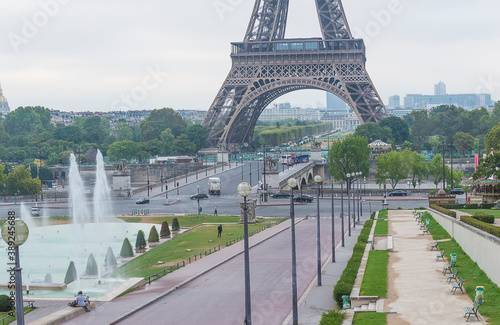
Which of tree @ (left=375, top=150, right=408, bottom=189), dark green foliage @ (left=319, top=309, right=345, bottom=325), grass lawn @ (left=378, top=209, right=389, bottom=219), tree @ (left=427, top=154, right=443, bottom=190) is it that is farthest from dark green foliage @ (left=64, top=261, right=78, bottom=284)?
tree @ (left=427, top=154, right=443, bottom=190)

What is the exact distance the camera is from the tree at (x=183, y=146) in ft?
485

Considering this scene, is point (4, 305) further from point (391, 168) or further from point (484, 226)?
point (391, 168)

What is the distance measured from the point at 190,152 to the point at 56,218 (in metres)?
79.8

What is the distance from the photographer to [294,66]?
13250cm

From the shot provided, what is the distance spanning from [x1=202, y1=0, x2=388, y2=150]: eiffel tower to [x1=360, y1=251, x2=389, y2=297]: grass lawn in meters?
90.3

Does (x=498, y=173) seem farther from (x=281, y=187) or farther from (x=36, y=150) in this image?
(x=36, y=150)

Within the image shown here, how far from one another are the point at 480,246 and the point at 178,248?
2320 centimetres

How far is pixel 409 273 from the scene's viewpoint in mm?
33250

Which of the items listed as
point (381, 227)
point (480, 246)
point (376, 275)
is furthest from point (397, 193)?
point (480, 246)

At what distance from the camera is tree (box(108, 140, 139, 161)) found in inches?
5733

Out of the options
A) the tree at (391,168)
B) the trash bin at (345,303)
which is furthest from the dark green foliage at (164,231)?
the tree at (391,168)

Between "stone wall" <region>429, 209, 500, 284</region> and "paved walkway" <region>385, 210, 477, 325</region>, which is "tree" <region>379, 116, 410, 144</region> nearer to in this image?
"paved walkway" <region>385, 210, 477, 325</region>

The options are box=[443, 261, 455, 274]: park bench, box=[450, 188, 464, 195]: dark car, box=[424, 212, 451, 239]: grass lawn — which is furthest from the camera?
box=[450, 188, 464, 195]: dark car

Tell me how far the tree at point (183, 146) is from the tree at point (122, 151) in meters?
8.09
